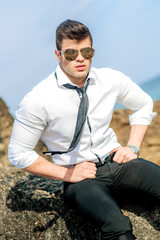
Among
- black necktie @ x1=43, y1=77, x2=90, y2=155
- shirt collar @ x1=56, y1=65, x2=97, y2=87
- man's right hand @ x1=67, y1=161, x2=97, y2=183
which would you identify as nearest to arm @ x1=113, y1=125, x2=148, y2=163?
man's right hand @ x1=67, y1=161, x2=97, y2=183

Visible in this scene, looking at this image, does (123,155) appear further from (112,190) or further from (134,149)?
(112,190)

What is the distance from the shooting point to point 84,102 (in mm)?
2840

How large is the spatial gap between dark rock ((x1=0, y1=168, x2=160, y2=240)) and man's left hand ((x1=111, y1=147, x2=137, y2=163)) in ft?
1.65

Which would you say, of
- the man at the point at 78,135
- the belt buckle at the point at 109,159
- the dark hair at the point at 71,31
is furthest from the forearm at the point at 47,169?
the dark hair at the point at 71,31

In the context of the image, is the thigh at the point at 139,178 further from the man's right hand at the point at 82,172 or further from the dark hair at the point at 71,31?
the dark hair at the point at 71,31

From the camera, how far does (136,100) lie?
330cm

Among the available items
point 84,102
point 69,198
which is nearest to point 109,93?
point 84,102

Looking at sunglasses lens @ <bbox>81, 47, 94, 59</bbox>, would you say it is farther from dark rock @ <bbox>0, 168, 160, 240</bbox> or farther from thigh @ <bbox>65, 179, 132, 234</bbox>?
dark rock @ <bbox>0, 168, 160, 240</bbox>

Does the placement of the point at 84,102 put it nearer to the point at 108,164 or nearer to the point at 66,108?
the point at 66,108

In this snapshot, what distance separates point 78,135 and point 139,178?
71 cm

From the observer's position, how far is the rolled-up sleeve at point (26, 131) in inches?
104

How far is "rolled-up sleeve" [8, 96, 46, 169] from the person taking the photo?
8.69ft

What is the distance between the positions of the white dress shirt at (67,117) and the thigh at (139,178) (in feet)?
0.90

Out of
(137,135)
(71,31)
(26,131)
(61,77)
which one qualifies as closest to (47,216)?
(26,131)
